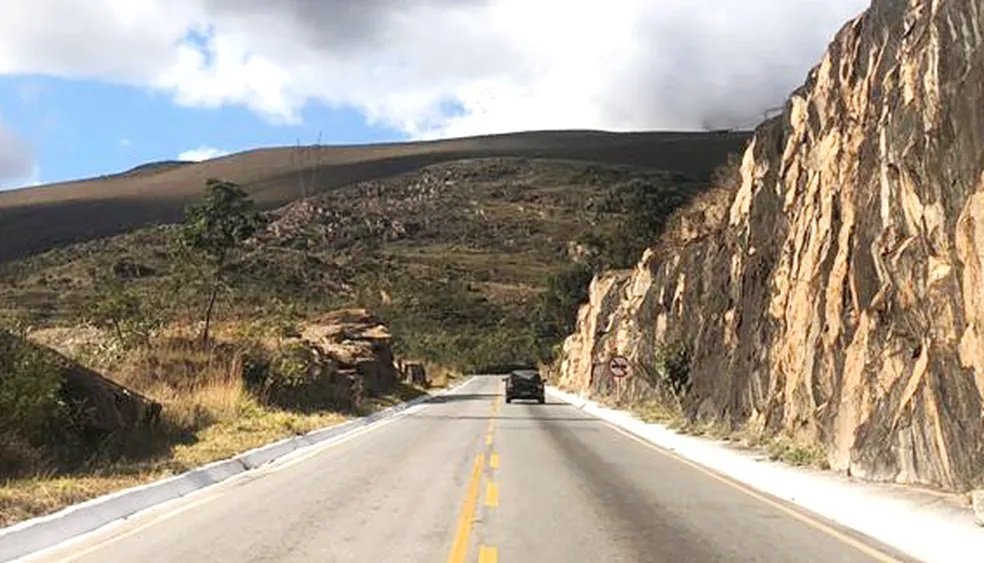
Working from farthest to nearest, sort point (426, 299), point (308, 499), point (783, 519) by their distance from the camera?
point (426, 299)
point (308, 499)
point (783, 519)

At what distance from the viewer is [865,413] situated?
54.9 ft

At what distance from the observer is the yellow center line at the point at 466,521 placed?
1002cm

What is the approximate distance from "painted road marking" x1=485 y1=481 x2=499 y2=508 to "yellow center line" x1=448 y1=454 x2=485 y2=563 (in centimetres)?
15

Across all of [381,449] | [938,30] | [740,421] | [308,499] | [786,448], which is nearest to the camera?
[308,499]

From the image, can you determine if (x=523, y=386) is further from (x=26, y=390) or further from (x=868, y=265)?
(x=26, y=390)

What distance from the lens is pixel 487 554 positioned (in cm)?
1005

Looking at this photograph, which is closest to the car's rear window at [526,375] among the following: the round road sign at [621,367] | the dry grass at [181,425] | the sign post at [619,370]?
the sign post at [619,370]

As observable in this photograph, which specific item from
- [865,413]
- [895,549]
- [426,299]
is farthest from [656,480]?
[426,299]

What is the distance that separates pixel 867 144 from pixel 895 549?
11304mm

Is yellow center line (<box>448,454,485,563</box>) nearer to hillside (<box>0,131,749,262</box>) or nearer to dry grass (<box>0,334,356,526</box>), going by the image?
dry grass (<box>0,334,356,526</box>)

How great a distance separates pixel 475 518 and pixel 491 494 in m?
2.44

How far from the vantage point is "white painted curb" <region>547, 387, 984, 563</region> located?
10219 millimetres

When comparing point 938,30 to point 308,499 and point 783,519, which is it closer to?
point 783,519

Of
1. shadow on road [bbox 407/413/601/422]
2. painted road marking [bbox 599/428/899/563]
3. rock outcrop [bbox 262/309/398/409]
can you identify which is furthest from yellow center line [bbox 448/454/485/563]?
shadow on road [bbox 407/413/601/422]
